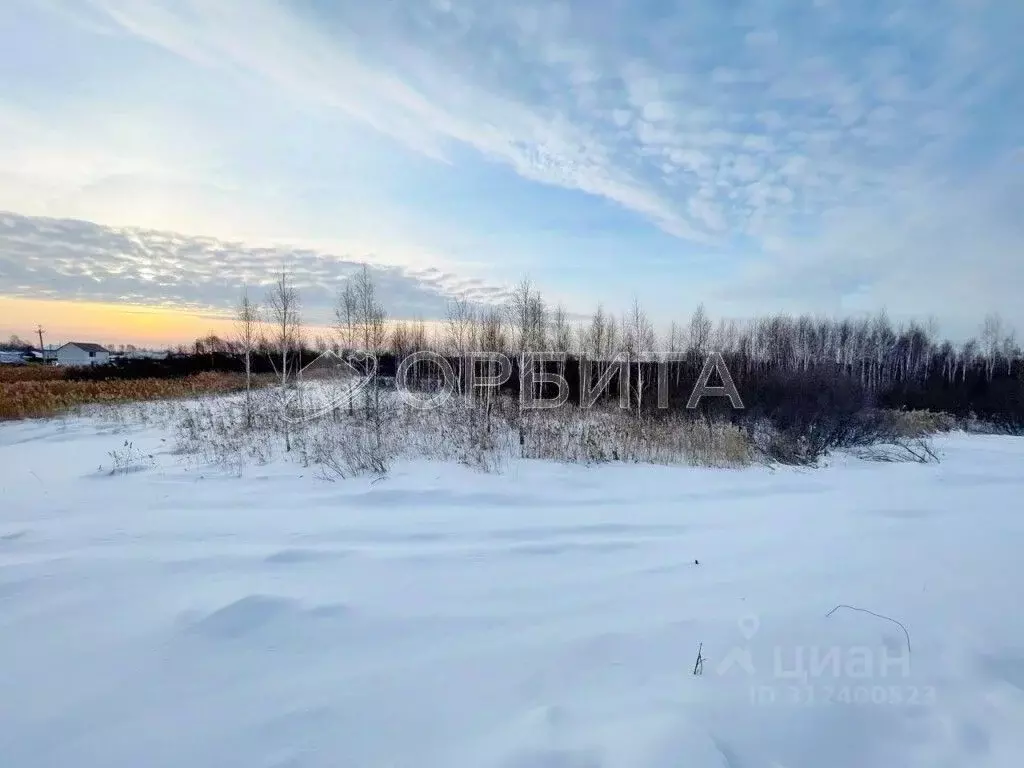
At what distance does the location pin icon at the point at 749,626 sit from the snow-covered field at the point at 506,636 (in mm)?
15

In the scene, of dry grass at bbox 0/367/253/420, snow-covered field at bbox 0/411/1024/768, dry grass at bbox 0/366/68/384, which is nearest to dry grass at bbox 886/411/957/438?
snow-covered field at bbox 0/411/1024/768

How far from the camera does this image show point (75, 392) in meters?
17.7

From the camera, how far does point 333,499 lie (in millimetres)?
5207

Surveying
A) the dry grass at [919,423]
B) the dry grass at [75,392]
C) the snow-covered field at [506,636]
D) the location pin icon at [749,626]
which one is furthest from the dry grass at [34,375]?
the dry grass at [919,423]

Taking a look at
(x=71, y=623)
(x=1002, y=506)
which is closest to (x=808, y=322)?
(x=1002, y=506)

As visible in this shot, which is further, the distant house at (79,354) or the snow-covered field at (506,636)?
the distant house at (79,354)

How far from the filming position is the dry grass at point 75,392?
13.7 metres

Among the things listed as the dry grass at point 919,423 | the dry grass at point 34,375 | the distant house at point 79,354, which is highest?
the distant house at point 79,354

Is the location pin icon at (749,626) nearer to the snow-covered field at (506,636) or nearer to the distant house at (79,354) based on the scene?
the snow-covered field at (506,636)

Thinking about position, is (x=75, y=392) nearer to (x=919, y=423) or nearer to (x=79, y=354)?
(x=919, y=423)

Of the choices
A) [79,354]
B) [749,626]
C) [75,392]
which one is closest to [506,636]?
[749,626]

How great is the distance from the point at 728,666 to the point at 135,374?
33.8 m

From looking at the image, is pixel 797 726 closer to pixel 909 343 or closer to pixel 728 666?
pixel 728 666

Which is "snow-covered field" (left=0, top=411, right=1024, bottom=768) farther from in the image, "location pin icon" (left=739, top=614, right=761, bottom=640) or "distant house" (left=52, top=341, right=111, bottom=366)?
"distant house" (left=52, top=341, right=111, bottom=366)
